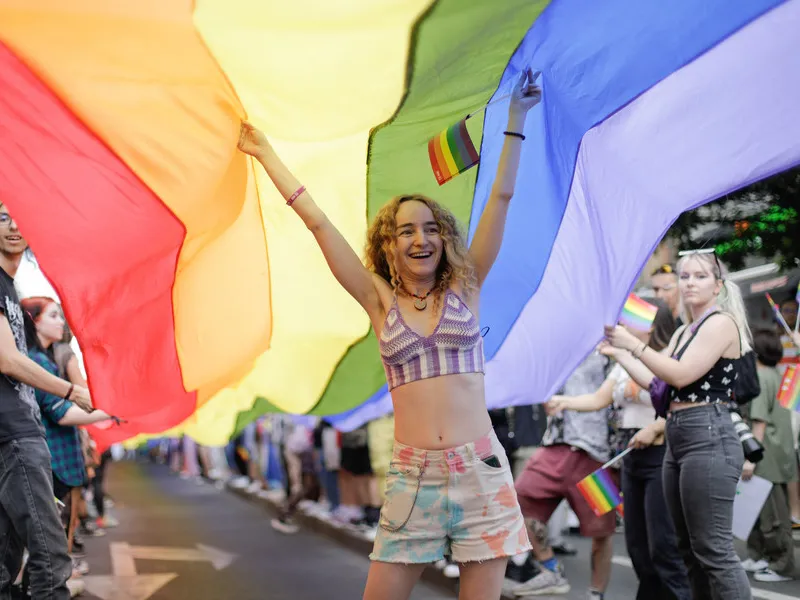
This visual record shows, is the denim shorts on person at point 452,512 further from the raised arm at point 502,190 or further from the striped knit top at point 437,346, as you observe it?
the raised arm at point 502,190

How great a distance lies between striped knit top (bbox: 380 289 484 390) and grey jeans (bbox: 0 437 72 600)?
5.98 ft

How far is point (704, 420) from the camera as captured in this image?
4328 millimetres

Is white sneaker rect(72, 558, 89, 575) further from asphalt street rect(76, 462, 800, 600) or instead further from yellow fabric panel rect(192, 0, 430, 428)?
yellow fabric panel rect(192, 0, 430, 428)

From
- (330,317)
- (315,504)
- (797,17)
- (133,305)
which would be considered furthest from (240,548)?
(797,17)

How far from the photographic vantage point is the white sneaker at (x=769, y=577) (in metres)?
7.01

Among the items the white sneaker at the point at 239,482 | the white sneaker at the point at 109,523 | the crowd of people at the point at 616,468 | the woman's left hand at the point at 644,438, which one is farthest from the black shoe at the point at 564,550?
the white sneaker at the point at 239,482

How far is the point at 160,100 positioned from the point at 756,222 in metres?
8.34

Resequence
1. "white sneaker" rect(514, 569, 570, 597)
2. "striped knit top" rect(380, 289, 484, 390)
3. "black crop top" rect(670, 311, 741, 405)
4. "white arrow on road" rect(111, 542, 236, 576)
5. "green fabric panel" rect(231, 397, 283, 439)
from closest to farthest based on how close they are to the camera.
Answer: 1. "striped knit top" rect(380, 289, 484, 390)
2. "black crop top" rect(670, 311, 741, 405)
3. "white sneaker" rect(514, 569, 570, 597)
4. "green fabric panel" rect(231, 397, 283, 439)
5. "white arrow on road" rect(111, 542, 236, 576)

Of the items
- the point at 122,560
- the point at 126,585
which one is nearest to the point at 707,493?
the point at 126,585

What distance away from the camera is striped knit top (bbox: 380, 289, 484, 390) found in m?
3.21

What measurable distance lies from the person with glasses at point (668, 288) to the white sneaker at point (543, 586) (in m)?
2.02

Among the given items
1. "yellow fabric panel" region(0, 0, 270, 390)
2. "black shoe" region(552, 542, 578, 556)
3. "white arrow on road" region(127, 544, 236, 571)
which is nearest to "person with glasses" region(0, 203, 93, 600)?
"yellow fabric panel" region(0, 0, 270, 390)

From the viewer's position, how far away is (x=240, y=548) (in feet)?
33.4

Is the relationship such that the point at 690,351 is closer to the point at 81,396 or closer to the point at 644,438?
the point at 644,438
